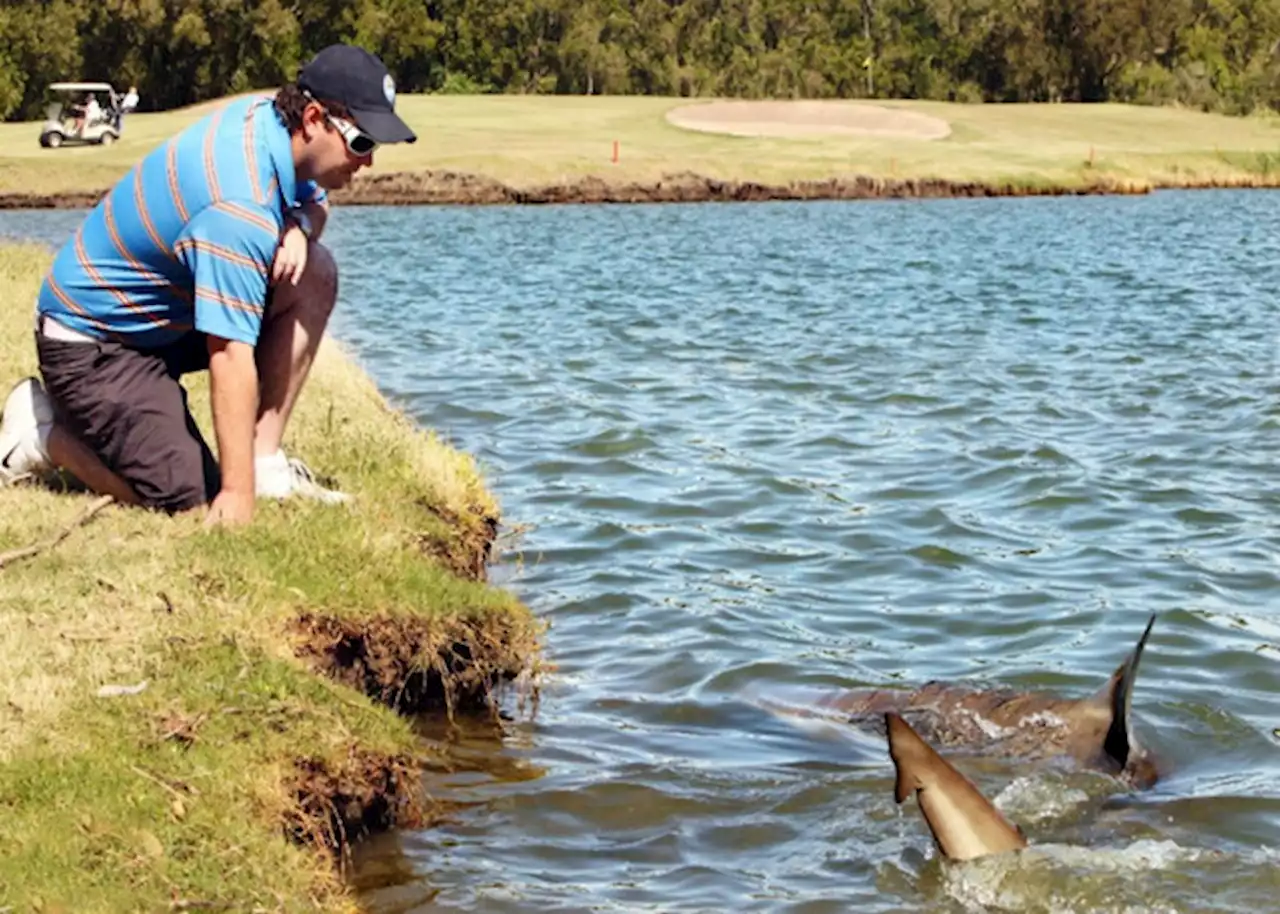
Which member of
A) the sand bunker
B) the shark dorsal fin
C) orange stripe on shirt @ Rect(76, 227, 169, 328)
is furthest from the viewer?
the sand bunker

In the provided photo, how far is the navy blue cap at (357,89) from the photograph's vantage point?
23.6ft

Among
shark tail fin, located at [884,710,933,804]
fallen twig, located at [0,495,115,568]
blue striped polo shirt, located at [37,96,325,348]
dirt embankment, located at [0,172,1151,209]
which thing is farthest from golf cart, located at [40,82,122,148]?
shark tail fin, located at [884,710,933,804]

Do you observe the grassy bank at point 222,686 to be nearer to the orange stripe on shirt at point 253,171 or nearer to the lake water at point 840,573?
the lake water at point 840,573

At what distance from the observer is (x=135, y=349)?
775cm

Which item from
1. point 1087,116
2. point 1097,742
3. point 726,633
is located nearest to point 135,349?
point 726,633

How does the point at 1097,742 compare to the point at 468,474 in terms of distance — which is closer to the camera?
the point at 1097,742

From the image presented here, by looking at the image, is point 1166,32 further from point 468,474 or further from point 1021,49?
point 468,474

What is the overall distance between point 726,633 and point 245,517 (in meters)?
2.50

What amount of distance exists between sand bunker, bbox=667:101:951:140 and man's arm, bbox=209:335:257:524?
61.4 metres

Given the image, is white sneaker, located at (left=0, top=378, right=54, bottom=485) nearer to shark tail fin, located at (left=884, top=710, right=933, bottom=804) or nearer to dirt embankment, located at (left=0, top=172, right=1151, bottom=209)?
shark tail fin, located at (left=884, top=710, right=933, bottom=804)

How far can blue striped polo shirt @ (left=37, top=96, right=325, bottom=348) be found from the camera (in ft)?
23.5

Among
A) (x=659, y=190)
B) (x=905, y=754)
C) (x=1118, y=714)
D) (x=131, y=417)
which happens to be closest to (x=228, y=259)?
(x=131, y=417)

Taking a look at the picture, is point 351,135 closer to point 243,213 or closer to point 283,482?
point 243,213

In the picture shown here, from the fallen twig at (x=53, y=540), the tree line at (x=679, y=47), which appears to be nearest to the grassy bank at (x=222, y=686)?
the fallen twig at (x=53, y=540)
